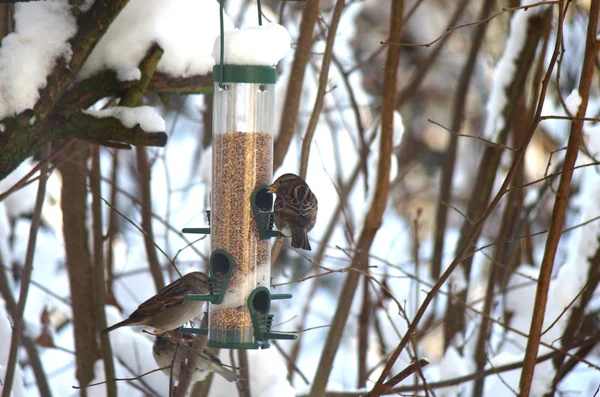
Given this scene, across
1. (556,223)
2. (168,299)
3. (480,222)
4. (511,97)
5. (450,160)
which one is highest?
(450,160)

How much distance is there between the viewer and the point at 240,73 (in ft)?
9.14

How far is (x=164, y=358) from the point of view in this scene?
354cm

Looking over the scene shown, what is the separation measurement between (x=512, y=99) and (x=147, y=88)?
74.9 inches

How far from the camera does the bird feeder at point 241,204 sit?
289 centimetres

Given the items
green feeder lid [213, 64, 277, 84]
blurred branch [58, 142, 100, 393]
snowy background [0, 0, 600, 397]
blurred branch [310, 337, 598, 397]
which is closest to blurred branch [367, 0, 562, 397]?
snowy background [0, 0, 600, 397]

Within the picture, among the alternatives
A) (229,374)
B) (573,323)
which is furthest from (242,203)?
(573,323)

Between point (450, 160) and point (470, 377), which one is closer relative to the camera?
point (470, 377)

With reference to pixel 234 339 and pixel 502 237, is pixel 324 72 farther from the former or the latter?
pixel 502 237

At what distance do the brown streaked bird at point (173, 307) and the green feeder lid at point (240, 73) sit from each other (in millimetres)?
754

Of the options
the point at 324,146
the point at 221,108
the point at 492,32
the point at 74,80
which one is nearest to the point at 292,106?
the point at 221,108

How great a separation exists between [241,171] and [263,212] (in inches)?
7.0

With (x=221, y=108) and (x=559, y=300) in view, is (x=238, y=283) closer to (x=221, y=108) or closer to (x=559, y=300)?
(x=221, y=108)

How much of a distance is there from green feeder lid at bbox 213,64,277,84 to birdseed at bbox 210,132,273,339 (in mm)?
261

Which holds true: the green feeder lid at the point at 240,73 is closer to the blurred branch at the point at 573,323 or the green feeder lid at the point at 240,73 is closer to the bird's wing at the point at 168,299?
the bird's wing at the point at 168,299
